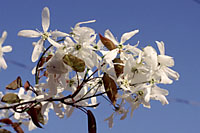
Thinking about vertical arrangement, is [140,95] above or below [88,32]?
below

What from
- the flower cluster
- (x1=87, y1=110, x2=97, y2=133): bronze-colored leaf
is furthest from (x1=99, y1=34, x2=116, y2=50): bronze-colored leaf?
(x1=87, y1=110, x2=97, y2=133): bronze-colored leaf

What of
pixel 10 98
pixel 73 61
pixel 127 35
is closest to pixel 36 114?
pixel 10 98

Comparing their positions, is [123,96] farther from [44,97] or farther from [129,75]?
[44,97]

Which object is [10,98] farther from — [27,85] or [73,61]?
[73,61]

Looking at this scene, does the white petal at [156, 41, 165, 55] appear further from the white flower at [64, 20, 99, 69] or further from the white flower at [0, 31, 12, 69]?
the white flower at [0, 31, 12, 69]

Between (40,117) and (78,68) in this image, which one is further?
(40,117)

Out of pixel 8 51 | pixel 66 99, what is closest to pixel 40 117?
pixel 66 99
